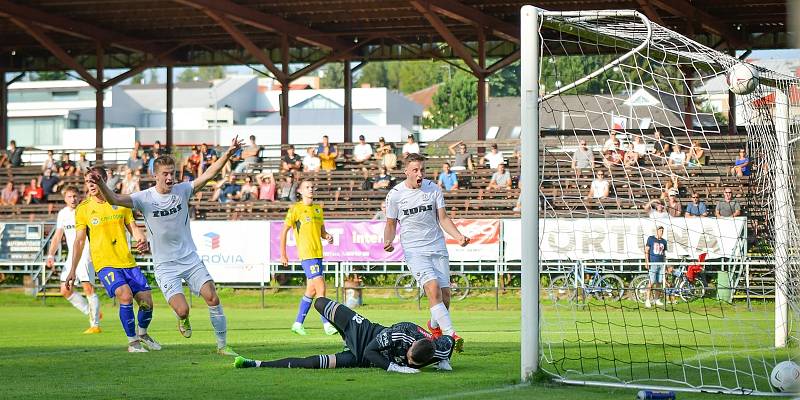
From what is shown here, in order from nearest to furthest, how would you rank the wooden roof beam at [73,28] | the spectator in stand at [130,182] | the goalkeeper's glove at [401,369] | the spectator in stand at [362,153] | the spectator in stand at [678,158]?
the goalkeeper's glove at [401,369] → the spectator in stand at [678,158] → the wooden roof beam at [73,28] → the spectator in stand at [130,182] → the spectator in stand at [362,153]

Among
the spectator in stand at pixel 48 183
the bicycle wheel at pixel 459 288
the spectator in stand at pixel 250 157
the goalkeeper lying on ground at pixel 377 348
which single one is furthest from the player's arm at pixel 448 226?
the spectator in stand at pixel 48 183

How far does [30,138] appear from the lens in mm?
97188

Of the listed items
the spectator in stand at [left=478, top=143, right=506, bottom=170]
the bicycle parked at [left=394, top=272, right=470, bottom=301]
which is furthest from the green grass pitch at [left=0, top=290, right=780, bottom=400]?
the spectator in stand at [left=478, top=143, right=506, bottom=170]

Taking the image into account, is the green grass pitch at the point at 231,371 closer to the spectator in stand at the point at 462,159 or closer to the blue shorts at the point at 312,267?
the blue shorts at the point at 312,267

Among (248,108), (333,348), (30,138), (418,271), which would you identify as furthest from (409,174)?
(248,108)

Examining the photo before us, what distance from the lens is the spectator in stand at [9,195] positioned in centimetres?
3541

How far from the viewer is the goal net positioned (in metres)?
10.3

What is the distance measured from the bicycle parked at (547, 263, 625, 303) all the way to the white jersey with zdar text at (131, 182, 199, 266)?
23.0 feet

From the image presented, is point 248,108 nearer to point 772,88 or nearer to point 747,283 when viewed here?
point 747,283

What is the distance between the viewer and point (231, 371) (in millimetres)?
10391

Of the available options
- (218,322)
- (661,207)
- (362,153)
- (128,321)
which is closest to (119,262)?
(128,321)

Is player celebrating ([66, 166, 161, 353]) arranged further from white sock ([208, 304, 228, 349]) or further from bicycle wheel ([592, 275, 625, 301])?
bicycle wheel ([592, 275, 625, 301])

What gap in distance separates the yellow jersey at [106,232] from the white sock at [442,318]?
4.03 metres

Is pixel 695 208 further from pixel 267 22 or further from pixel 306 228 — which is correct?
pixel 267 22
